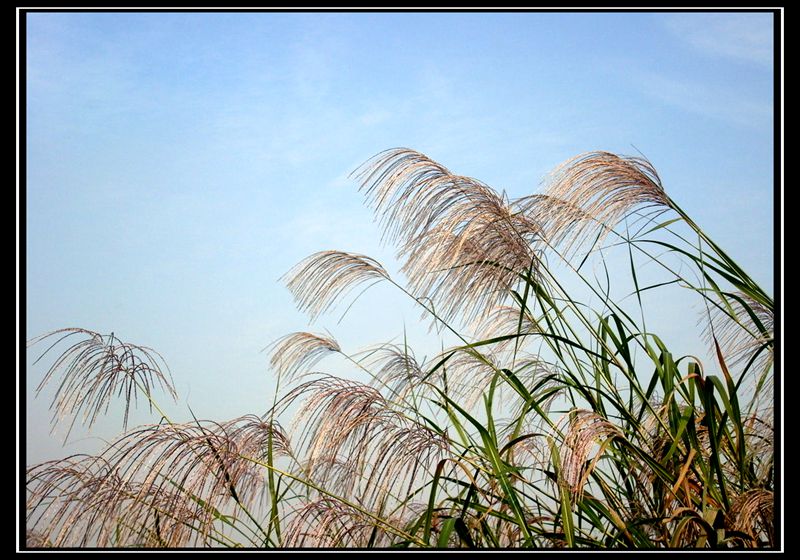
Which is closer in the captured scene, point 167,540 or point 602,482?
point 167,540

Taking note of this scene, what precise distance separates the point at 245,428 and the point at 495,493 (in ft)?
2.45

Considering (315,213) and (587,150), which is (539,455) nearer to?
(587,150)

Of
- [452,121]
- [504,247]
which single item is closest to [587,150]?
[504,247]

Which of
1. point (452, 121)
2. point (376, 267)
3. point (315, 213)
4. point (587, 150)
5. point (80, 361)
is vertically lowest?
point (80, 361)

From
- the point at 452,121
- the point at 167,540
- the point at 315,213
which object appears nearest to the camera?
the point at 167,540

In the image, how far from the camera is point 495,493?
7.13 ft

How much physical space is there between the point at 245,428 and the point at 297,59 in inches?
54.9

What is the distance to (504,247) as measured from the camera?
92.0 inches

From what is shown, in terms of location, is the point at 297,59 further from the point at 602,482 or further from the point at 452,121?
the point at 602,482

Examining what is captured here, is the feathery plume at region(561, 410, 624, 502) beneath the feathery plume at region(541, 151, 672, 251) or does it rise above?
beneath

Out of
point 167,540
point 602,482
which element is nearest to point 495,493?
point 602,482

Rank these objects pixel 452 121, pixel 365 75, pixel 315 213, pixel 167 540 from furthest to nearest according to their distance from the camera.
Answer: pixel 315 213, pixel 452 121, pixel 365 75, pixel 167 540

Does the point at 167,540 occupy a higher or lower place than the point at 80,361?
lower

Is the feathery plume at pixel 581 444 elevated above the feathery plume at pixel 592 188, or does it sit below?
below
